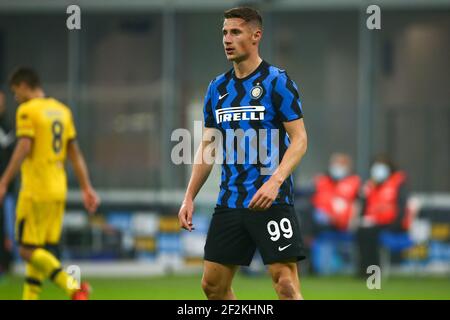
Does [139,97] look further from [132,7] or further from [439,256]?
[439,256]

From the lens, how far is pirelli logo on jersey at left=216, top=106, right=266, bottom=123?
266 inches

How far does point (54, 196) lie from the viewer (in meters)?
9.60

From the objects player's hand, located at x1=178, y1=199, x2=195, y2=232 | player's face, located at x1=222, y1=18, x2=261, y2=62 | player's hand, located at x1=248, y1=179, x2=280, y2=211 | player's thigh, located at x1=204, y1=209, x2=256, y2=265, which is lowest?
player's thigh, located at x1=204, y1=209, x2=256, y2=265

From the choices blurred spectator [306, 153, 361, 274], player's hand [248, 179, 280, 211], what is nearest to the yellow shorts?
player's hand [248, 179, 280, 211]

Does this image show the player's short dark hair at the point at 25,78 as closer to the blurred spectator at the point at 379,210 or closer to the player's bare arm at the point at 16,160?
the player's bare arm at the point at 16,160

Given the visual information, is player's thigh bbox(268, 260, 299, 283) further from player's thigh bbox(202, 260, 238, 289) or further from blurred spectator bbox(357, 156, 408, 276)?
blurred spectator bbox(357, 156, 408, 276)

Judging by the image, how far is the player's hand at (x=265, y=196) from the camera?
641cm

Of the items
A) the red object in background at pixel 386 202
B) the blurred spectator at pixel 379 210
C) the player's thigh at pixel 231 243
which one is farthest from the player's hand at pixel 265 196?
the red object in background at pixel 386 202

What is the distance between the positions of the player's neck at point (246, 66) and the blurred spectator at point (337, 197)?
862 centimetres

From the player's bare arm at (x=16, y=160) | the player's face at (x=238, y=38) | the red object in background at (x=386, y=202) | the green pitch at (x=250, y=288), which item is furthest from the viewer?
the red object in background at (x=386, y=202)

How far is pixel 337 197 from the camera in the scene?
1537 cm

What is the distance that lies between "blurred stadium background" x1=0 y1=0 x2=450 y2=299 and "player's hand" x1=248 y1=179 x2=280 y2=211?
8.81 meters

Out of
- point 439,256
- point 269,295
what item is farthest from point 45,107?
point 439,256


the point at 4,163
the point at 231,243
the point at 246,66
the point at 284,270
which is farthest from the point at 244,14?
the point at 4,163
